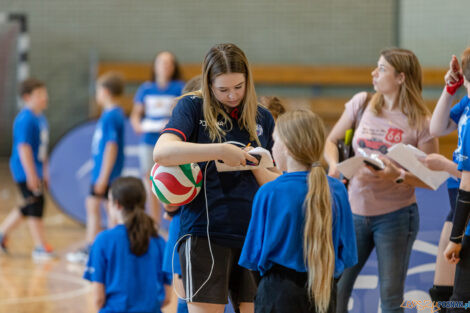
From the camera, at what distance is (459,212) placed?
9.71 ft

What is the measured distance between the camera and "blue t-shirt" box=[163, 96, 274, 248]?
2756 mm

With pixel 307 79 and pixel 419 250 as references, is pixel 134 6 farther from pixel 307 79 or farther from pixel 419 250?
pixel 419 250

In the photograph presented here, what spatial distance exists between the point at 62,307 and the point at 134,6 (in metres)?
7.81

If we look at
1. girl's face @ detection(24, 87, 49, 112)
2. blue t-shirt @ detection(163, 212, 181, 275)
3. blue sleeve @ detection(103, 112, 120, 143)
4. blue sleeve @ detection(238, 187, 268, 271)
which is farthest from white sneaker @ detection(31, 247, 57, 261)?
blue sleeve @ detection(238, 187, 268, 271)

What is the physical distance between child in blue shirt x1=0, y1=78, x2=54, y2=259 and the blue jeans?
4.12 m

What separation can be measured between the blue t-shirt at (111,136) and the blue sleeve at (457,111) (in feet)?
13.0

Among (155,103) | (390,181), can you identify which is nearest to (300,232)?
(390,181)

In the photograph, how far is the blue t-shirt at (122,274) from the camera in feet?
11.8

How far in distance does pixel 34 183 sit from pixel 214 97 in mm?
4317

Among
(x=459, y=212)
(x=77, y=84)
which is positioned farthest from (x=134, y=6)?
(x=459, y=212)

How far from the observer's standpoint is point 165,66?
7074 millimetres

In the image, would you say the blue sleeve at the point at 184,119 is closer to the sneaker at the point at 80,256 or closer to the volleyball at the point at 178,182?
the volleyball at the point at 178,182

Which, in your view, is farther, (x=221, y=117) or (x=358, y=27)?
(x=358, y=27)

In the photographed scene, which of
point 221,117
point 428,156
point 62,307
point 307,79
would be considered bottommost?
point 62,307
